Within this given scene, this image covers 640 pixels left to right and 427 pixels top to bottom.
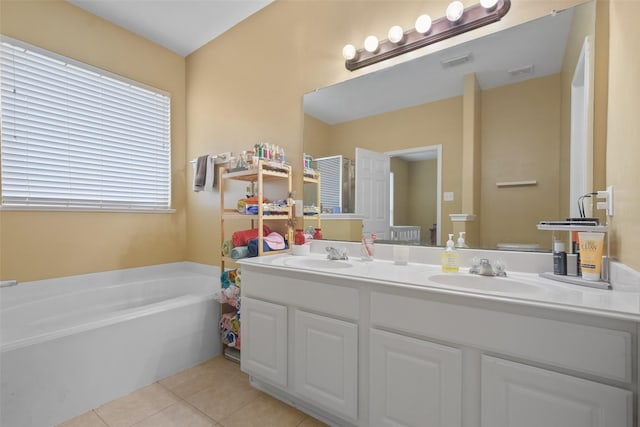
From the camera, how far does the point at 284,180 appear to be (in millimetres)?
2256

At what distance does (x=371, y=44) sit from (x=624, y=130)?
50.3 inches

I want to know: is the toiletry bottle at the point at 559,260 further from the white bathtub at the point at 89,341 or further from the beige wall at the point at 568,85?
the white bathtub at the point at 89,341

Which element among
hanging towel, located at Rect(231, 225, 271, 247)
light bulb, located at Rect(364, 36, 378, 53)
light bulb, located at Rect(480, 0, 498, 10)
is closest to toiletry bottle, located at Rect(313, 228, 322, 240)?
hanging towel, located at Rect(231, 225, 271, 247)

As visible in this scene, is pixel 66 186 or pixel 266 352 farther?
pixel 66 186

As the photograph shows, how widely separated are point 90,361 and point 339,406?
140cm

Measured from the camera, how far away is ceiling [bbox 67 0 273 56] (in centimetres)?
223

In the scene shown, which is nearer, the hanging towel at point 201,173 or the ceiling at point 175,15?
the ceiling at point 175,15

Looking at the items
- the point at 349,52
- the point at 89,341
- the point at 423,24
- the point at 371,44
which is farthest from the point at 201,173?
the point at 423,24

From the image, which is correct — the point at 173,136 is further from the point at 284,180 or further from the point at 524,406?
the point at 524,406

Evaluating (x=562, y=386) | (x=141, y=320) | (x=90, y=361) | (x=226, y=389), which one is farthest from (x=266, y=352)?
(x=562, y=386)

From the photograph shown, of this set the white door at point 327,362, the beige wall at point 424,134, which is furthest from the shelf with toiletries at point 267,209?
the white door at point 327,362

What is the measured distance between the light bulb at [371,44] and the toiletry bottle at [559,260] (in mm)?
1413

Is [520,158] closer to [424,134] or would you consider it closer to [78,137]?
[424,134]

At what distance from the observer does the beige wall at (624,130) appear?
0.86 m
